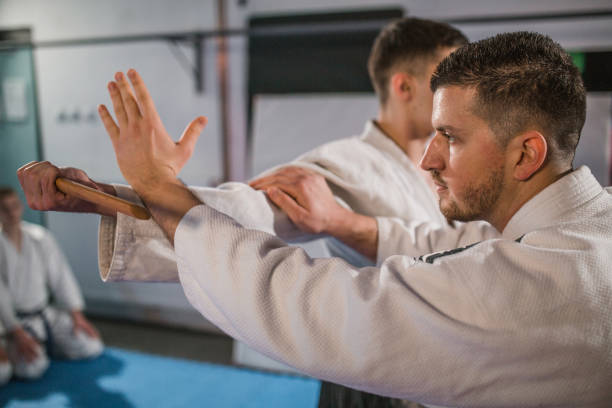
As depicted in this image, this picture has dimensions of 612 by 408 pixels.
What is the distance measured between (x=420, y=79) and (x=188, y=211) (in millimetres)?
1005

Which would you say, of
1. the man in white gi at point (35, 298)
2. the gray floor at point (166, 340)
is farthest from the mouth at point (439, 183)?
the man in white gi at point (35, 298)

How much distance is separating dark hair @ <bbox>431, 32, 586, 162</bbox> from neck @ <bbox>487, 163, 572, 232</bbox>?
0.03 m

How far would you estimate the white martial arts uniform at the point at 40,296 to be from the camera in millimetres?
3180

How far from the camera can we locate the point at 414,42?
4.87ft

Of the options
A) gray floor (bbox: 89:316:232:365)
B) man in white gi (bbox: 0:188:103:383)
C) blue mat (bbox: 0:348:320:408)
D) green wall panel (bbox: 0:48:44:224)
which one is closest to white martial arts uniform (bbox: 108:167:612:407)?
blue mat (bbox: 0:348:320:408)

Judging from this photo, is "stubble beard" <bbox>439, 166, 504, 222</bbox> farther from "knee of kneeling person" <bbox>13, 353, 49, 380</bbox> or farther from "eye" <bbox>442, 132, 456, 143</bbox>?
"knee of kneeling person" <bbox>13, 353, 49, 380</bbox>

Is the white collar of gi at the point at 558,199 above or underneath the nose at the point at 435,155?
underneath

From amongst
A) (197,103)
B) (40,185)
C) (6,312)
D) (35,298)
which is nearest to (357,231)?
(40,185)

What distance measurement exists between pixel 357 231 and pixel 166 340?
2.86 m

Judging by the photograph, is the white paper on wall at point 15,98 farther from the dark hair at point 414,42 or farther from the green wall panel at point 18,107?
the dark hair at point 414,42

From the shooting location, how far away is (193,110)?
139 inches

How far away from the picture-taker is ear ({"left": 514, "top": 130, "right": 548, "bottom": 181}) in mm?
846

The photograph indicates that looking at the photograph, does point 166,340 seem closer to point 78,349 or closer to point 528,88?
point 78,349

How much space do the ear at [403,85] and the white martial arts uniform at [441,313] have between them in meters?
0.84
